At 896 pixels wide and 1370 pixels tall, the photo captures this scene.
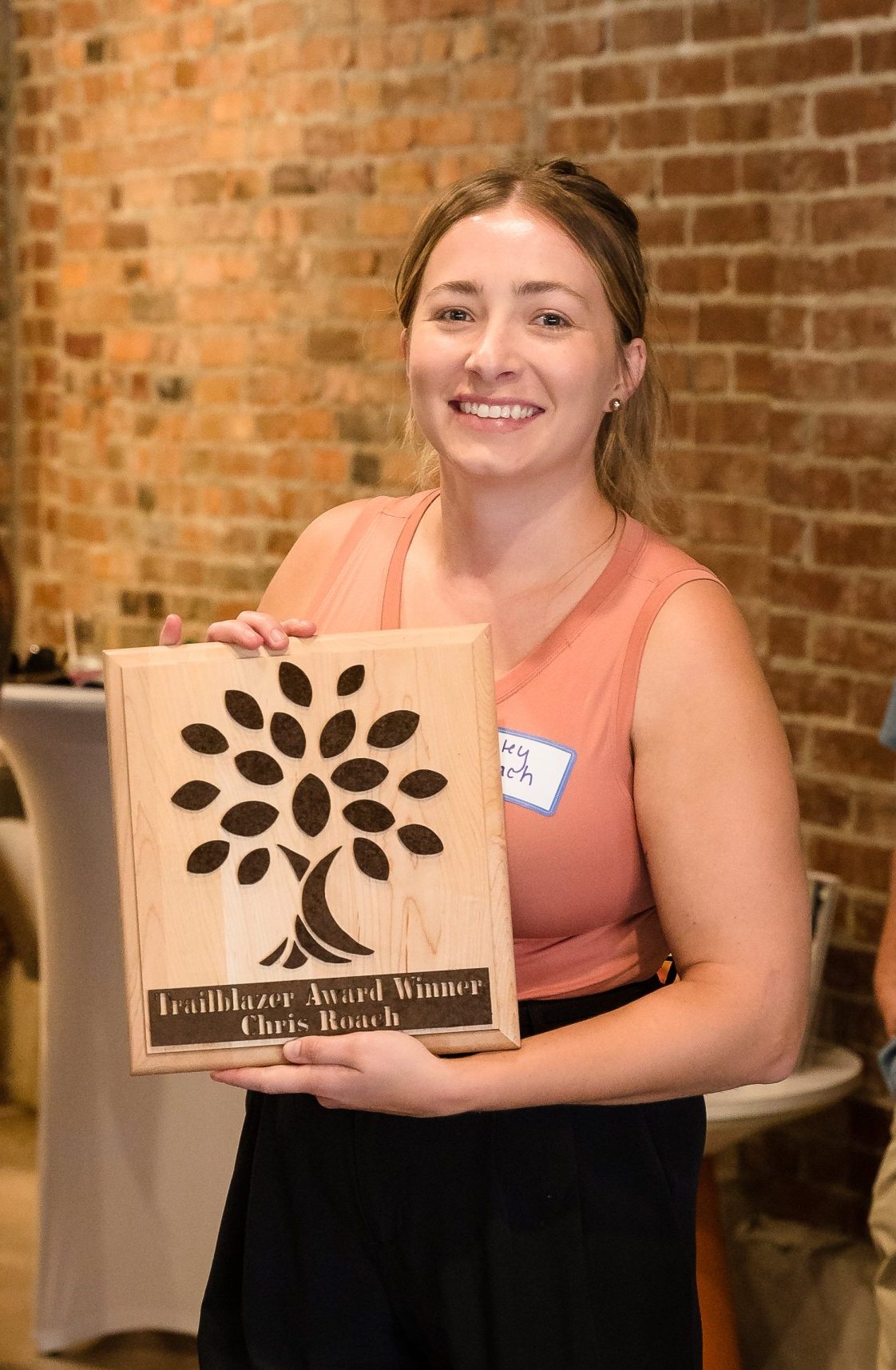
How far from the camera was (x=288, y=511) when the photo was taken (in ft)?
12.1

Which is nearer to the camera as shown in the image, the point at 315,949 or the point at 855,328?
the point at 315,949

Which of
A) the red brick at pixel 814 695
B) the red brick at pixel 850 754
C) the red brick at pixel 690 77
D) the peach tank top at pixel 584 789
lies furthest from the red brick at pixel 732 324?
the peach tank top at pixel 584 789

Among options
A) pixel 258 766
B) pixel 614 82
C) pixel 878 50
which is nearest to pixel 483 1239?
pixel 258 766

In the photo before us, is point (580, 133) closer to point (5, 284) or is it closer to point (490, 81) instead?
point (490, 81)

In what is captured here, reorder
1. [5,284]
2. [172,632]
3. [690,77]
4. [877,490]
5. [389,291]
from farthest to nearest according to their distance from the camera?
[5,284], [389,291], [690,77], [877,490], [172,632]

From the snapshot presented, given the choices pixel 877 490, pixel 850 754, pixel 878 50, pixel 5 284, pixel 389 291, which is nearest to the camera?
pixel 878 50

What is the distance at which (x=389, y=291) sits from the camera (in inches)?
132

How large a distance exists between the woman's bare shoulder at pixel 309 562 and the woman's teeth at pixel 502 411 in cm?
25

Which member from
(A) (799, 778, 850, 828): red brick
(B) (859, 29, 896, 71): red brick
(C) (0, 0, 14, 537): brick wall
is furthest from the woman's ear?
(C) (0, 0, 14, 537): brick wall

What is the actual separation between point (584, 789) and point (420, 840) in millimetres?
141

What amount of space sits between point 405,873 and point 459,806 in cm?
7

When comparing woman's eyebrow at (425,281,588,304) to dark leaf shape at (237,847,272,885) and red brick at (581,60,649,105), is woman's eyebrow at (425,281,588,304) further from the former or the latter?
red brick at (581,60,649,105)

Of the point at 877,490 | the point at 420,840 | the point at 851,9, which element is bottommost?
the point at 420,840

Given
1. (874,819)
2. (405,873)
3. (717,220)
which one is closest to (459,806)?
(405,873)
